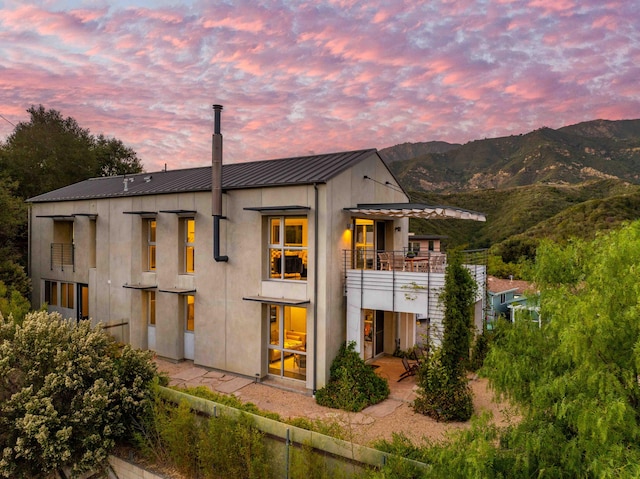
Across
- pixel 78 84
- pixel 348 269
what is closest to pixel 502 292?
pixel 348 269

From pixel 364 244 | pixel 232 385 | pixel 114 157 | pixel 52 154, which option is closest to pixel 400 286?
pixel 364 244

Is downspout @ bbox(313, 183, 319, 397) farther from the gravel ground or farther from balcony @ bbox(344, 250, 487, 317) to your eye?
balcony @ bbox(344, 250, 487, 317)

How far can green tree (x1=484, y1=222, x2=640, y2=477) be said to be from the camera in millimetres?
3084

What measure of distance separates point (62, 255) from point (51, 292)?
228cm

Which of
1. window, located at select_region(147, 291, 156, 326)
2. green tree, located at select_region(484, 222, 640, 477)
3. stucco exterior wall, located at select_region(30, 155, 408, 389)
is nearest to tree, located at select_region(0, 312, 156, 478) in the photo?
stucco exterior wall, located at select_region(30, 155, 408, 389)

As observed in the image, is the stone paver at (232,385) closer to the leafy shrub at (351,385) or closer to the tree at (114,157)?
the leafy shrub at (351,385)

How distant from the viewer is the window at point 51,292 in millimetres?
18652

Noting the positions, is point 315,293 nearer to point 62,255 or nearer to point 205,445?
point 205,445

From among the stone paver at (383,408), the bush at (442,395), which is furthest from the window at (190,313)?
the bush at (442,395)

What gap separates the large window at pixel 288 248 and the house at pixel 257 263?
3 centimetres

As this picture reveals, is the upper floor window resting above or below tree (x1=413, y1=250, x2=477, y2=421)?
Result: above

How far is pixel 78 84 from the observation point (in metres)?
18.9

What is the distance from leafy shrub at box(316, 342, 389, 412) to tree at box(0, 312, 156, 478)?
4.65m

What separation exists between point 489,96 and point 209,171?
2560 cm
